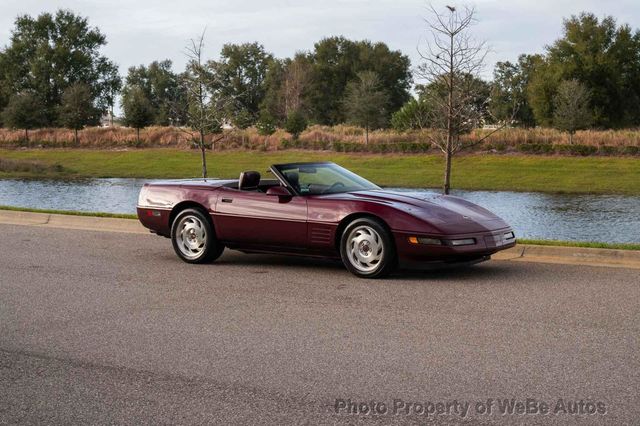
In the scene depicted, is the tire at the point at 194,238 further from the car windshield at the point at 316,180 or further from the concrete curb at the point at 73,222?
the concrete curb at the point at 73,222

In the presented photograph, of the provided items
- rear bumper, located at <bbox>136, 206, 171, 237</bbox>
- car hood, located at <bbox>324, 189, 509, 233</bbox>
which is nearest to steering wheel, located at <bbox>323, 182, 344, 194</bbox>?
car hood, located at <bbox>324, 189, 509, 233</bbox>

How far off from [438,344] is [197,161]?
4147 centimetres

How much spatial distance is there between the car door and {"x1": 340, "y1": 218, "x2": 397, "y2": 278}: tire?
59 cm

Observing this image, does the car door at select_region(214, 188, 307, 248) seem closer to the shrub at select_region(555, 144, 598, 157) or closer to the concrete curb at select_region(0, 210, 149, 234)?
the concrete curb at select_region(0, 210, 149, 234)

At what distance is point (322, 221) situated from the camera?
9.45m

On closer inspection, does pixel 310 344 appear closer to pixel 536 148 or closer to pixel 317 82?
pixel 536 148

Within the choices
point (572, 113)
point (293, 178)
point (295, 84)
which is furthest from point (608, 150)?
point (295, 84)

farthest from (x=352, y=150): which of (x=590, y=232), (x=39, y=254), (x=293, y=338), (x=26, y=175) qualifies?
(x=293, y=338)

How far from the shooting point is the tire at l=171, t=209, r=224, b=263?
10.4 meters

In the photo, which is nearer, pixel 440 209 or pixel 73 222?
pixel 440 209

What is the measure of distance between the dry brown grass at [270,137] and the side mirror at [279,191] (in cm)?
2277

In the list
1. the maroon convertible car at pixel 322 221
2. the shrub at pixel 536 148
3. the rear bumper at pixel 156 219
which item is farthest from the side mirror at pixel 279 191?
the shrub at pixel 536 148

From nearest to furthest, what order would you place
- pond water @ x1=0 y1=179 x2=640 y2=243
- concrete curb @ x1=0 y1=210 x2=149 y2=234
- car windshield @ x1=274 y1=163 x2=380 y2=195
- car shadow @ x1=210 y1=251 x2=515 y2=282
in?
car shadow @ x1=210 y1=251 x2=515 y2=282 < car windshield @ x1=274 y1=163 x2=380 y2=195 < concrete curb @ x1=0 y1=210 x2=149 y2=234 < pond water @ x1=0 y1=179 x2=640 y2=243

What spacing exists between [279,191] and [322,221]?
2.40 ft
